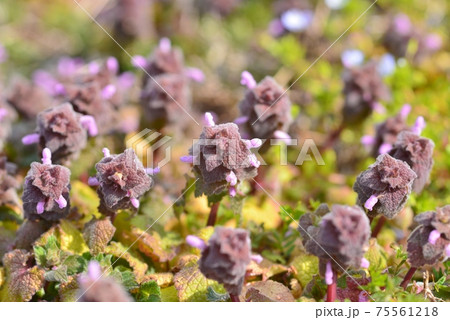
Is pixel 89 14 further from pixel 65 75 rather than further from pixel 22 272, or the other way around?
pixel 22 272

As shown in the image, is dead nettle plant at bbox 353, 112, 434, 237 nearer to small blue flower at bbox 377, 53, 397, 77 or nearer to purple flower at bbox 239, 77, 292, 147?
purple flower at bbox 239, 77, 292, 147

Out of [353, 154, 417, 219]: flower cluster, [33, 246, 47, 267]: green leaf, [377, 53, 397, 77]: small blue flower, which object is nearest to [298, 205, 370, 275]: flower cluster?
[353, 154, 417, 219]: flower cluster

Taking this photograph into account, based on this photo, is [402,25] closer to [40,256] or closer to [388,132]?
[388,132]

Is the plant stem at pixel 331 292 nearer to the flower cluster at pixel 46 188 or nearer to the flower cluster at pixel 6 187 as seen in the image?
the flower cluster at pixel 46 188

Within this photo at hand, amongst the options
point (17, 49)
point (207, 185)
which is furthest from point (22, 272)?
point (17, 49)

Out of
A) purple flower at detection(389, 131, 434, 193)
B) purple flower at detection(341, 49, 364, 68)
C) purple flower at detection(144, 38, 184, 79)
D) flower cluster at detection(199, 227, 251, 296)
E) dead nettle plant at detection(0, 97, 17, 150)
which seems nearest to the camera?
flower cluster at detection(199, 227, 251, 296)
